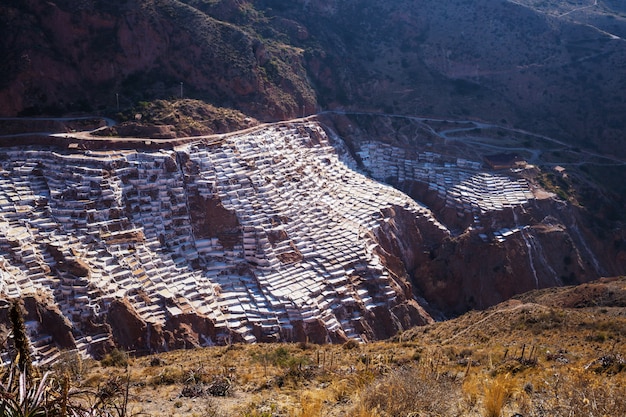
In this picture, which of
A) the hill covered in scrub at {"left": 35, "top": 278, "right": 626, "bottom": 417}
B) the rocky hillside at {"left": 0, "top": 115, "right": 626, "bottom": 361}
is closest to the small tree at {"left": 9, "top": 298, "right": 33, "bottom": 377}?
the hill covered in scrub at {"left": 35, "top": 278, "right": 626, "bottom": 417}

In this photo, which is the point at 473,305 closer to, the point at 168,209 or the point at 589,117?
the point at 168,209

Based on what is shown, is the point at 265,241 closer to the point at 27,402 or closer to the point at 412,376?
the point at 412,376

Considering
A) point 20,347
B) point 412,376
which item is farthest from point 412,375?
point 20,347

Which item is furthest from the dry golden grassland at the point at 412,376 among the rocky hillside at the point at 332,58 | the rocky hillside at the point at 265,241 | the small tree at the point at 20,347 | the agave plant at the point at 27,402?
the rocky hillside at the point at 332,58

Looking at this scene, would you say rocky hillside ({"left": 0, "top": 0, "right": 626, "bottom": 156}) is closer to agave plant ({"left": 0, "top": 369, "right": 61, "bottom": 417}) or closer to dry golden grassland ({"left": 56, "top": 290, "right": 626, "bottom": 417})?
dry golden grassland ({"left": 56, "top": 290, "right": 626, "bottom": 417})

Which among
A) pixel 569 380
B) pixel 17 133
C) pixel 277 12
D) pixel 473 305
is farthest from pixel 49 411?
pixel 277 12
